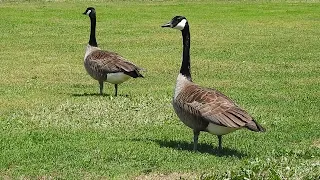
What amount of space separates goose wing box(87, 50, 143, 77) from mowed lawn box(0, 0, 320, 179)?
0.66 m

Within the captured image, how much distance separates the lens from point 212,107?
1038 centimetres

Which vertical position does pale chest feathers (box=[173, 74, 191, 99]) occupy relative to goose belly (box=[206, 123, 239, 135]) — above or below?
above

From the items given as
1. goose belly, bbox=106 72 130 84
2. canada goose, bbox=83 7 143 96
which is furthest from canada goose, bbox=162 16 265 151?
goose belly, bbox=106 72 130 84

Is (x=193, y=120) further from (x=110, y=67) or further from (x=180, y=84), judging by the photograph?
(x=110, y=67)

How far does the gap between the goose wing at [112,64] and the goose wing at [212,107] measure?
456 cm

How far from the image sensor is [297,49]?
89.1ft

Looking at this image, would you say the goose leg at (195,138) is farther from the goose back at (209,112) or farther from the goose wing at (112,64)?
the goose wing at (112,64)

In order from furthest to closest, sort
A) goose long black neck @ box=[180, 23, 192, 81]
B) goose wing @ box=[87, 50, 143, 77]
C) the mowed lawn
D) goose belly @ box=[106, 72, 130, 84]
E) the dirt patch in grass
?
goose belly @ box=[106, 72, 130, 84], goose wing @ box=[87, 50, 143, 77], goose long black neck @ box=[180, 23, 192, 81], the mowed lawn, the dirt patch in grass

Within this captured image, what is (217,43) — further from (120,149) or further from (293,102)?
(120,149)

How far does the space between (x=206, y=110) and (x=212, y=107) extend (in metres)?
0.10

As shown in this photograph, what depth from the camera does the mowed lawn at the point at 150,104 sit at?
9977 millimetres

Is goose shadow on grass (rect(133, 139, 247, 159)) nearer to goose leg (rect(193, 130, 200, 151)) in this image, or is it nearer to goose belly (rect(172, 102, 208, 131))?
A: goose leg (rect(193, 130, 200, 151))

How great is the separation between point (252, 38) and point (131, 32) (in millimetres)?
6261

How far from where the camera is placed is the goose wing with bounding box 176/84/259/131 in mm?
10039
